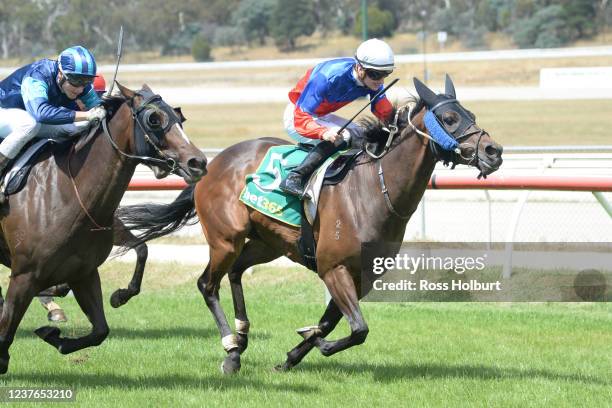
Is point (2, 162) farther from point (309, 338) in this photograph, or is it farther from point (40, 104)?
point (309, 338)

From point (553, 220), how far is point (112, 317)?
209 inches

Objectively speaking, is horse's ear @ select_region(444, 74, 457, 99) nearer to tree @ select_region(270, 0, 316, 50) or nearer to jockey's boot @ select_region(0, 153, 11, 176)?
jockey's boot @ select_region(0, 153, 11, 176)

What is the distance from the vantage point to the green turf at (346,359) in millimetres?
5969

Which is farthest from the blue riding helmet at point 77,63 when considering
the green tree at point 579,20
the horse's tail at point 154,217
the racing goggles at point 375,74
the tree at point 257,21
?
the tree at point 257,21

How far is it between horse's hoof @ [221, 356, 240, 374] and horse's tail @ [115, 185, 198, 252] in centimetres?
153

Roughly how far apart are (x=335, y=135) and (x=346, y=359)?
1.63 metres

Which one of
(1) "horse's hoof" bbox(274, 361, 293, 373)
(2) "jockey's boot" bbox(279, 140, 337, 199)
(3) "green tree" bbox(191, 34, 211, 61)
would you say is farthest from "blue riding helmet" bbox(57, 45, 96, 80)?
(3) "green tree" bbox(191, 34, 211, 61)

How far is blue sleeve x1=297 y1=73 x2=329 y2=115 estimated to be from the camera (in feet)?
22.1

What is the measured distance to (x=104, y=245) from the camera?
20.0 ft

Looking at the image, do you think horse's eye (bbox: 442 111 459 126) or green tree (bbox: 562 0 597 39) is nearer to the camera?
horse's eye (bbox: 442 111 459 126)

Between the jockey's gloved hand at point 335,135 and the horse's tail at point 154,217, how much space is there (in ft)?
5.61

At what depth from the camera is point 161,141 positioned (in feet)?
19.0

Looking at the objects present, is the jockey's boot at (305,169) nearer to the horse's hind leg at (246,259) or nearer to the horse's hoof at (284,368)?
the horse's hind leg at (246,259)

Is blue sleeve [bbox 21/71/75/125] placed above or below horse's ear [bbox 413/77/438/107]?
above
